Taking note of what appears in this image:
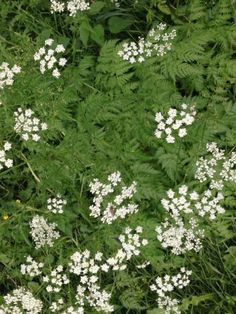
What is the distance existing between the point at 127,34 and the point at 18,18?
1385mm

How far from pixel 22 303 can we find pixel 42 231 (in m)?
0.78

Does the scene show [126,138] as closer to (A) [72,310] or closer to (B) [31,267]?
(B) [31,267]

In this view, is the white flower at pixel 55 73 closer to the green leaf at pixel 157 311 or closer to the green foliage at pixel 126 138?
the green foliage at pixel 126 138

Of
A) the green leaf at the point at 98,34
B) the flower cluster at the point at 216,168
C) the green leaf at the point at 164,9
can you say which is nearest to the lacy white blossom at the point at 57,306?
the flower cluster at the point at 216,168

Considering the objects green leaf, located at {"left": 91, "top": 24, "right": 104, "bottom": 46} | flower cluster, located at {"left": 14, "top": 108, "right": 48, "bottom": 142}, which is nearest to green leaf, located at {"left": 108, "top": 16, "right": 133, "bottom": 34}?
green leaf, located at {"left": 91, "top": 24, "right": 104, "bottom": 46}

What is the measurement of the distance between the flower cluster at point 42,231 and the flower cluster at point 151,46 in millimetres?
1986

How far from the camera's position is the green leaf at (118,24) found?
553cm

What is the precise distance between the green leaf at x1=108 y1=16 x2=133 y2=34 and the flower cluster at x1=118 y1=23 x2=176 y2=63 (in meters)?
0.51

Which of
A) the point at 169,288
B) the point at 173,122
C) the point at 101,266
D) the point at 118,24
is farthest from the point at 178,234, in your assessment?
the point at 118,24

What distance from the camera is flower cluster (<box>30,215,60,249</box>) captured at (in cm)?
495

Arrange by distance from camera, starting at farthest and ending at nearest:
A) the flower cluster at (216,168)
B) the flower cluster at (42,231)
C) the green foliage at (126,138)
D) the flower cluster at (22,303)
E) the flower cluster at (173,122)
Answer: the flower cluster at (42,231)
the green foliage at (126,138)
the flower cluster at (22,303)
the flower cluster at (216,168)
the flower cluster at (173,122)

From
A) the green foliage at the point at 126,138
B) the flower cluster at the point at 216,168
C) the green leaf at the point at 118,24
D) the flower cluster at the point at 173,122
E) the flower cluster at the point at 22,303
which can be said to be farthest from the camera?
the green leaf at the point at 118,24

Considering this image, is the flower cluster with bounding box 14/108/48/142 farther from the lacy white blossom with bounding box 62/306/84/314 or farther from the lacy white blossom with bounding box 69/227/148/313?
the lacy white blossom with bounding box 62/306/84/314

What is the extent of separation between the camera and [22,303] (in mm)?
4797
